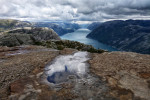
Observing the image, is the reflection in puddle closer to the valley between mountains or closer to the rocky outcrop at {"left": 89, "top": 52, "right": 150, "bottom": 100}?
the valley between mountains

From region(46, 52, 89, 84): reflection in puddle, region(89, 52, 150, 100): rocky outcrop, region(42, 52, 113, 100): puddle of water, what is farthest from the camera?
region(46, 52, 89, 84): reflection in puddle

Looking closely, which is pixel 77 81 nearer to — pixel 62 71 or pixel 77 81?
pixel 77 81

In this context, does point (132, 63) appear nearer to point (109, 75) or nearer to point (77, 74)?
point (109, 75)

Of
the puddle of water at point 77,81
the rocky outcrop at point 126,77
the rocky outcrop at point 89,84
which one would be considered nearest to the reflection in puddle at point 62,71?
the puddle of water at point 77,81

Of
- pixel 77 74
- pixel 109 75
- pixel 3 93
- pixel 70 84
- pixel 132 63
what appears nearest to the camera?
pixel 3 93

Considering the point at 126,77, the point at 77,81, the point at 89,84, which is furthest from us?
the point at 126,77

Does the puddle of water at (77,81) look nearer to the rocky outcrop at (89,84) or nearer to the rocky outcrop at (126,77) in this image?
the rocky outcrop at (89,84)

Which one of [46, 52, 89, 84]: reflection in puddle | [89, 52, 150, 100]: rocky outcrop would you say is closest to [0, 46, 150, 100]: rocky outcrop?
[89, 52, 150, 100]: rocky outcrop

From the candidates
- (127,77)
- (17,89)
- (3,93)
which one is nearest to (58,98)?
(17,89)

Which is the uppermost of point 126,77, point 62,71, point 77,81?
point 126,77

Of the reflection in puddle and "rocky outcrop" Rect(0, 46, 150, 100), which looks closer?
"rocky outcrop" Rect(0, 46, 150, 100)

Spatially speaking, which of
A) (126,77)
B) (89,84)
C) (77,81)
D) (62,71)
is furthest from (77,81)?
(126,77)
